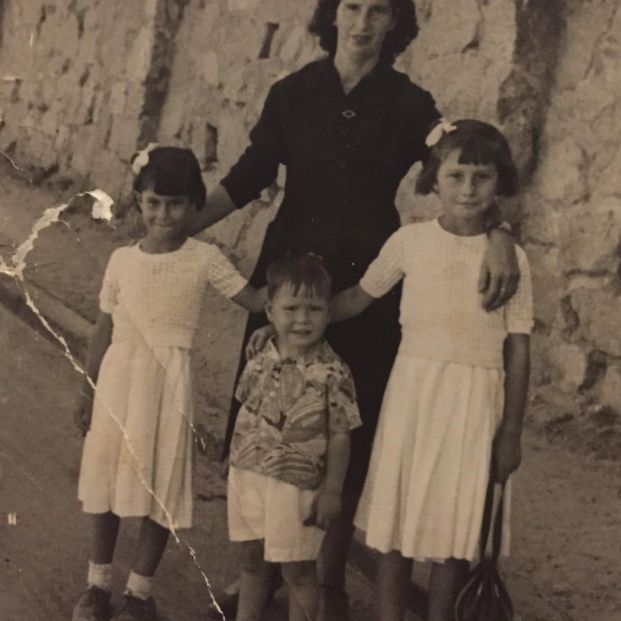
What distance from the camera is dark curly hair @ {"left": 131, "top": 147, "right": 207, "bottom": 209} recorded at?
1.56m

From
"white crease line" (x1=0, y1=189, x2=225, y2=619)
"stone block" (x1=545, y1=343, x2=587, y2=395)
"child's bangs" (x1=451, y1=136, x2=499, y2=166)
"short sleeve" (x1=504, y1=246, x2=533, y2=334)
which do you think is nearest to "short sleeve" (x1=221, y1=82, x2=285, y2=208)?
"white crease line" (x1=0, y1=189, x2=225, y2=619)

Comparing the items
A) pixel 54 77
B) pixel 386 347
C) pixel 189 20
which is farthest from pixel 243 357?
pixel 189 20

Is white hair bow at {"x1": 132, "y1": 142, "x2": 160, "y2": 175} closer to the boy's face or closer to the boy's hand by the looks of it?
the boy's face

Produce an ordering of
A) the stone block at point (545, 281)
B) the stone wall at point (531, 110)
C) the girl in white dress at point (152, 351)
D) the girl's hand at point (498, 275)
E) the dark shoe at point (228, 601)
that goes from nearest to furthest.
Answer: the girl's hand at point (498, 275), the girl in white dress at point (152, 351), the dark shoe at point (228, 601), the stone wall at point (531, 110), the stone block at point (545, 281)

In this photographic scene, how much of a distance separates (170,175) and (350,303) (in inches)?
13.5

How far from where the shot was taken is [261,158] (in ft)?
5.69

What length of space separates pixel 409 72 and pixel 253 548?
1395 millimetres

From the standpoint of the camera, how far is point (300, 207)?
1.69 meters

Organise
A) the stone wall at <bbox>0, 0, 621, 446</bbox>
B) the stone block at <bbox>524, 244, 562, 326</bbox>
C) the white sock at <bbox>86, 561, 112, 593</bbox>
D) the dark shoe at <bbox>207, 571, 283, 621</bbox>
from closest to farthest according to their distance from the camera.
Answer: the white sock at <bbox>86, 561, 112, 593</bbox>
the dark shoe at <bbox>207, 571, 283, 621</bbox>
the stone wall at <bbox>0, 0, 621, 446</bbox>
the stone block at <bbox>524, 244, 562, 326</bbox>

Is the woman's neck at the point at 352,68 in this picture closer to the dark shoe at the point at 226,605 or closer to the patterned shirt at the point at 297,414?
the patterned shirt at the point at 297,414

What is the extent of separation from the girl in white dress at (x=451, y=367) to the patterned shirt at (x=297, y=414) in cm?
8

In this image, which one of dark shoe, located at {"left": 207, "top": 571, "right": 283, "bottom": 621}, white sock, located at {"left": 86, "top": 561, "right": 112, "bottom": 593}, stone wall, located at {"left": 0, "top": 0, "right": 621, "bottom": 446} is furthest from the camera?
stone wall, located at {"left": 0, "top": 0, "right": 621, "bottom": 446}

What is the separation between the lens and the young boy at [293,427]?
156cm

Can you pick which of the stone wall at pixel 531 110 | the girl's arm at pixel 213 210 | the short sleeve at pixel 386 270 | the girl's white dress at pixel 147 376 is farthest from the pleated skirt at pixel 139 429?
the stone wall at pixel 531 110
